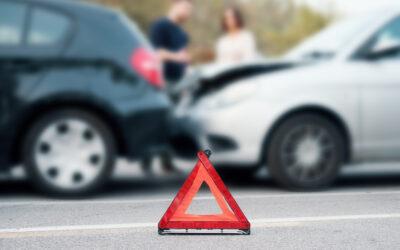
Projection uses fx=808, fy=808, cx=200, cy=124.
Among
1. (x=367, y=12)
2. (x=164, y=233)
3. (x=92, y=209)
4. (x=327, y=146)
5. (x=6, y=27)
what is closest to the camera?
(x=164, y=233)

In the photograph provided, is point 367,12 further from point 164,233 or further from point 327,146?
point 164,233

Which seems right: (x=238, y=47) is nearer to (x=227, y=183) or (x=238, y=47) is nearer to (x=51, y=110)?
(x=227, y=183)

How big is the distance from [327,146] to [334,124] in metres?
0.21

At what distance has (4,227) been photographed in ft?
17.1

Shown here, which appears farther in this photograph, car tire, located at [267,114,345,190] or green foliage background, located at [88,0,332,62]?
green foliage background, located at [88,0,332,62]

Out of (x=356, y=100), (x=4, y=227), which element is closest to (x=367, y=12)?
(x=356, y=100)

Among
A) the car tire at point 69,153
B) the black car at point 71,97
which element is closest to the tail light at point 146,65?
the black car at point 71,97

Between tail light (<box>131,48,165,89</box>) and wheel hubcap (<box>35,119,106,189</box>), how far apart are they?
66 cm

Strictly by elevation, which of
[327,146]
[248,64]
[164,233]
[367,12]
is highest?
[367,12]

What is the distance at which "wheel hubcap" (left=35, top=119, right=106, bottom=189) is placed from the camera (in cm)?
663

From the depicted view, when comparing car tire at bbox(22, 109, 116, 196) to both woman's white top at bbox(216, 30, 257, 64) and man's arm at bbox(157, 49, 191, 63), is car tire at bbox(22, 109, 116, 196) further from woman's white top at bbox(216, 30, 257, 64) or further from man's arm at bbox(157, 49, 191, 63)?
woman's white top at bbox(216, 30, 257, 64)

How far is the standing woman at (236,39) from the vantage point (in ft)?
32.7

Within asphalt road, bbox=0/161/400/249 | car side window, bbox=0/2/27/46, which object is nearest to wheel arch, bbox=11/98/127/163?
asphalt road, bbox=0/161/400/249

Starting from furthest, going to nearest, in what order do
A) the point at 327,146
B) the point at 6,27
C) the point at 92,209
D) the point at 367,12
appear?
1. the point at 367,12
2. the point at 327,146
3. the point at 6,27
4. the point at 92,209
